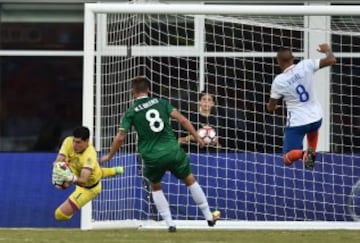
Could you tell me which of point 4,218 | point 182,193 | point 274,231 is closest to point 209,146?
point 182,193

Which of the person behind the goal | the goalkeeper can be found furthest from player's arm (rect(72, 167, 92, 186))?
the person behind the goal

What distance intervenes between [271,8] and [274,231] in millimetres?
2985

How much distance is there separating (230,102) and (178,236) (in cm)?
366

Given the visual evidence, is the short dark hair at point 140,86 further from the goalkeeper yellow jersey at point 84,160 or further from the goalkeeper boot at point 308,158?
the goalkeeper boot at point 308,158

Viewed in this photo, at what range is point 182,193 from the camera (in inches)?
697

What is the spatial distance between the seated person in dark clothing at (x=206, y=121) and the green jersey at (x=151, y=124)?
6.77 feet

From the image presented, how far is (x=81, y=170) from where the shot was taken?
51.1 feet

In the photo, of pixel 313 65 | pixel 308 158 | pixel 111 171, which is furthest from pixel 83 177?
pixel 313 65

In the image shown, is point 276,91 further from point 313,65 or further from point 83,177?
point 83,177

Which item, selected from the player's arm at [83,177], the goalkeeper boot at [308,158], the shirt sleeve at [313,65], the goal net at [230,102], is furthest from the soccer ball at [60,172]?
the shirt sleeve at [313,65]

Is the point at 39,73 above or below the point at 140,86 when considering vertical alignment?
above

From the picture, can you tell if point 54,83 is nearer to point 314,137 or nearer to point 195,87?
point 195,87

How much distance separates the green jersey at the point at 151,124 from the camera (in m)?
15.2

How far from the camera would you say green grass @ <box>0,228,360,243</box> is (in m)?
14.1
